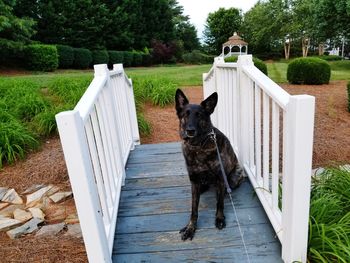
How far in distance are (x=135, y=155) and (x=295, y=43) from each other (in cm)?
3589

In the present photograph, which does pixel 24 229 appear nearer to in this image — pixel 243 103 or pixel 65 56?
pixel 243 103

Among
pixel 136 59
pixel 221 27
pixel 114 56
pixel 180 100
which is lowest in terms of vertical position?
pixel 136 59

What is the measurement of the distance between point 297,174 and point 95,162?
3.95 ft

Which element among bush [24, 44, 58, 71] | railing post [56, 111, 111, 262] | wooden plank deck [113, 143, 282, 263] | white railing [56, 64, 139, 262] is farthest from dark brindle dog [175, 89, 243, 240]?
bush [24, 44, 58, 71]

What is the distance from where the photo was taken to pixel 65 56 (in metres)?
18.6

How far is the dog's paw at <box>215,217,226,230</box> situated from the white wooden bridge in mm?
38

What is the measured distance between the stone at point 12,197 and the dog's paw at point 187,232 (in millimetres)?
2070

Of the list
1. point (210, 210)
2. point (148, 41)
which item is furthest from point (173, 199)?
point (148, 41)

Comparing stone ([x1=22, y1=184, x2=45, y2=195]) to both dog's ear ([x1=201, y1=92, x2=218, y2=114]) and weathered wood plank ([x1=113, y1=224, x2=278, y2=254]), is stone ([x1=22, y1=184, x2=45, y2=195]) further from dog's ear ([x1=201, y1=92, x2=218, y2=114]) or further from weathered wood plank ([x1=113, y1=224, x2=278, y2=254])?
dog's ear ([x1=201, y1=92, x2=218, y2=114])

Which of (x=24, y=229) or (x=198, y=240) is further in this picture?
(x=24, y=229)

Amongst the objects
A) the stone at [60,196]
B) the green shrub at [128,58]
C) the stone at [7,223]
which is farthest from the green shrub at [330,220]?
the green shrub at [128,58]

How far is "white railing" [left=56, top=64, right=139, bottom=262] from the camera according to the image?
1646mm

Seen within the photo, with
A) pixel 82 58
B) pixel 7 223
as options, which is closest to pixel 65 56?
pixel 82 58

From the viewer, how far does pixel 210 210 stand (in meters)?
2.70
